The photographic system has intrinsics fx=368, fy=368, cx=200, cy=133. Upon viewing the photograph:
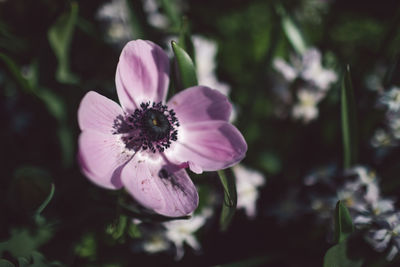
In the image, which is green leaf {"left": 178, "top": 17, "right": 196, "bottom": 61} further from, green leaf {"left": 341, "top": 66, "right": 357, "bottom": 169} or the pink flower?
green leaf {"left": 341, "top": 66, "right": 357, "bottom": 169}

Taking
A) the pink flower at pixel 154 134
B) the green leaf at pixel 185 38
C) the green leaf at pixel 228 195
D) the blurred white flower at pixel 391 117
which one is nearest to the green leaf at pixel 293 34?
the blurred white flower at pixel 391 117

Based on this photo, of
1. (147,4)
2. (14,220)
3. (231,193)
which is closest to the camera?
(231,193)

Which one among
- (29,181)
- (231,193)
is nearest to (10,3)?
(29,181)

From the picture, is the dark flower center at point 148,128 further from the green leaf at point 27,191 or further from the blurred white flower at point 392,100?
the blurred white flower at point 392,100

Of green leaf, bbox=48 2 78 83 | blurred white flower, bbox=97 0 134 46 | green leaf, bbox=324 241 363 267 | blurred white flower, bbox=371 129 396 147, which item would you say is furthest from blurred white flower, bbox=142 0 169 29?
green leaf, bbox=324 241 363 267

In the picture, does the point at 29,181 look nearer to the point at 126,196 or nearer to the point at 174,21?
the point at 126,196

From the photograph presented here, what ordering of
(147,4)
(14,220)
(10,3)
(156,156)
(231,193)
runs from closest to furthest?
(231,193), (156,156), (14,220), (147,4), (10,3)
